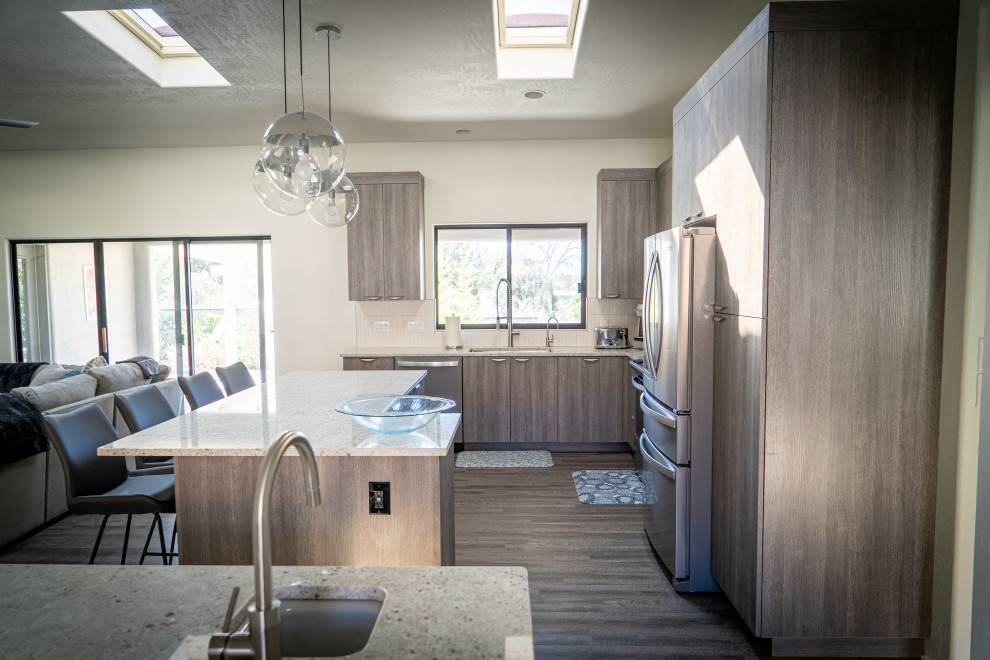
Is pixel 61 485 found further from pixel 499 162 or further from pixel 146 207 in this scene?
pixel 499 162

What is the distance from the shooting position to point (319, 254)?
5621 mm

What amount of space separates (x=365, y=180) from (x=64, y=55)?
7.50 feet

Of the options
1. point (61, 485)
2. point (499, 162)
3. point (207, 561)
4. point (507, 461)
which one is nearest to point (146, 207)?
point (61, 485)

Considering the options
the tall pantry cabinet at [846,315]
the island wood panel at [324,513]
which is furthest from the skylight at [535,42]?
the island wood panel at [324,513]

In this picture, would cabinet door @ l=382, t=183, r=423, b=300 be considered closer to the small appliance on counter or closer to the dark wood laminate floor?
the small appliance on counter

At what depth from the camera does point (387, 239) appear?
5215 millimetres

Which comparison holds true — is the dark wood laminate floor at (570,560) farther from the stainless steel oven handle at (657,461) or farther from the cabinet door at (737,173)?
the cabinet door at (737,173)

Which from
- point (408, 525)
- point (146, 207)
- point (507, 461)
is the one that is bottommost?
point (507, 461)

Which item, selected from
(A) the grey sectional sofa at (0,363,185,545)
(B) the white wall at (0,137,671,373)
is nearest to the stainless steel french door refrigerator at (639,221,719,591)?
(B) the white wall at (0,137,671,373)

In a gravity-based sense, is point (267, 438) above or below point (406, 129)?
below

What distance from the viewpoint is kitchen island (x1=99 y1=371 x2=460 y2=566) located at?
2078 millimetres

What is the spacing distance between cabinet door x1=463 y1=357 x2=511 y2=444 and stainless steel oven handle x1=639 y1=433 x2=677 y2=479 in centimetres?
192

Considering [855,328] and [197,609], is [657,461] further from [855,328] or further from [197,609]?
[197,609]

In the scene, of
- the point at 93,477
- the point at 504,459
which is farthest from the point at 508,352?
the point at 93,477
